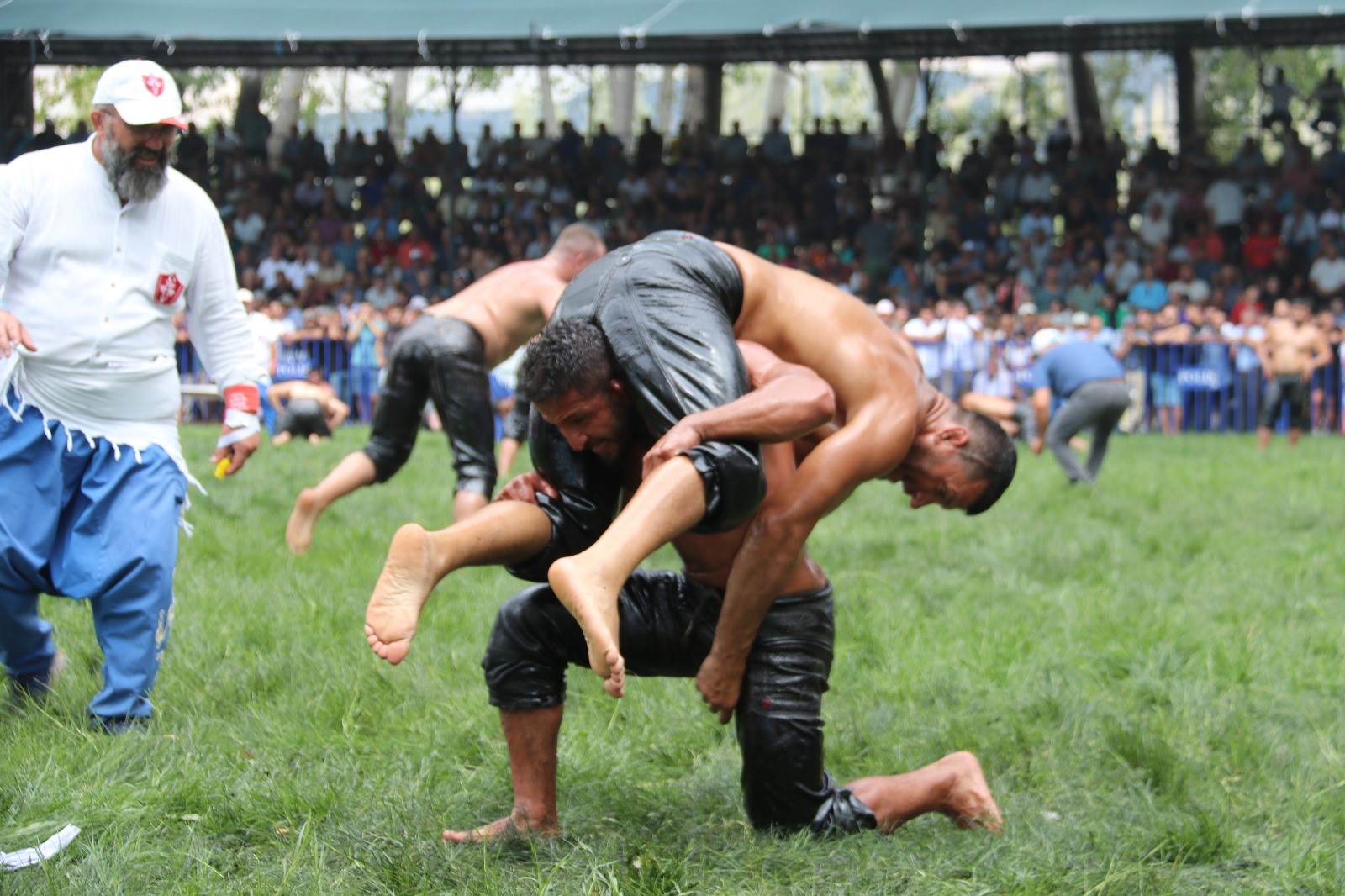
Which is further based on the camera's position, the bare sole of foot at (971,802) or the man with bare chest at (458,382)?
the man with bare chest at (458,382)

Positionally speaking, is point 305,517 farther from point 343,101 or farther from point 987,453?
point 343,101

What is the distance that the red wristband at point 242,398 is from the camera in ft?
15.5

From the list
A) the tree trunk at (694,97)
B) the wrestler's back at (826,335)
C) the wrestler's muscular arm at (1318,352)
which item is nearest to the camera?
the wrestler's back at (826,335)

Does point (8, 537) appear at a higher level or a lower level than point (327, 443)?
higher

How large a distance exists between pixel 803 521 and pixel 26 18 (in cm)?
1874

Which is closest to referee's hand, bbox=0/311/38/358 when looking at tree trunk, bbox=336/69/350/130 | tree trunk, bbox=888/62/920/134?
tree trunk, bbox=888/62/920/134

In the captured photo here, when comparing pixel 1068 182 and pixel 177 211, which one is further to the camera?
pixel 1068 182

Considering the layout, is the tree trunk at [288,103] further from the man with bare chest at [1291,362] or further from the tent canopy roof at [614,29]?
the man with bare chest at [1291,362]

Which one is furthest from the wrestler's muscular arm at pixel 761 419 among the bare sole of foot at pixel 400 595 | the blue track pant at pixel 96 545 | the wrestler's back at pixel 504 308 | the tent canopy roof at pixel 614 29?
the tent canopy roof at pixel 614 29

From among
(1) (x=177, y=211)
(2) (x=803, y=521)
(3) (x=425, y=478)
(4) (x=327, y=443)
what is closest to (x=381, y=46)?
(4) (x=327, y=443)

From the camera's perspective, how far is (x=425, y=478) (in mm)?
9867

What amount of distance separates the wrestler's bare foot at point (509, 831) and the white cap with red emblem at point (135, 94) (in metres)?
2.25

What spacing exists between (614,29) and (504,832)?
1671 cm

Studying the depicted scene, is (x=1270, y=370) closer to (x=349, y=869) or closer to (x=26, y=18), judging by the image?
(x=349, y=869)
